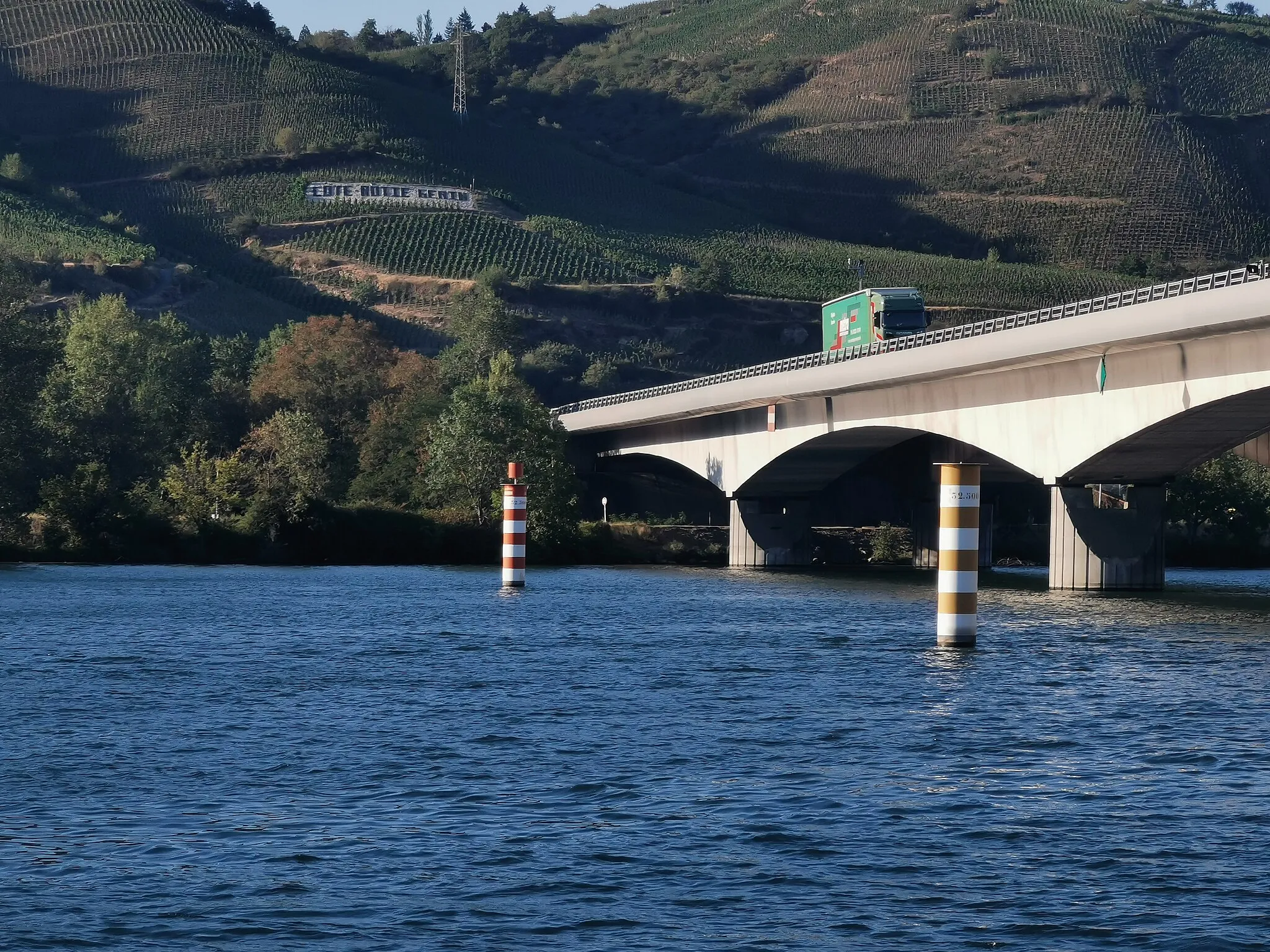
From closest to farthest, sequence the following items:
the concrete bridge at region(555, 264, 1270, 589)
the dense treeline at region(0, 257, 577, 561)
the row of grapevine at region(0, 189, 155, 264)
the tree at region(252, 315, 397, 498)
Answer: the concrete bridge at region(555, 264, 1270, 589) < the dense treeline at region(0, 257, 577, 561) < the tree at region(252, 315, 397, 498) < the row of grapevine at region(0, 189, 155, 264)

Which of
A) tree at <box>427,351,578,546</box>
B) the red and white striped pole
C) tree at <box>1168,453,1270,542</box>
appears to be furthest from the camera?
tree at <box>1168,453,1270,542</box>

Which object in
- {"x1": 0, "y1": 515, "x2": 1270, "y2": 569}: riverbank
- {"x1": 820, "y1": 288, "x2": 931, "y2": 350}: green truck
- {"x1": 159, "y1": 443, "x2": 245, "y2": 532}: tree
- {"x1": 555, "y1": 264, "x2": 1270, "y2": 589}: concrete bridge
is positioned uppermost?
{"x1": 820, "y1": 288, "x2": 931, "y2": 350}: green truck

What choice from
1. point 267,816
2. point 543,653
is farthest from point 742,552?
A: point 267,816

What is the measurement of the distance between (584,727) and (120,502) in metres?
55.8

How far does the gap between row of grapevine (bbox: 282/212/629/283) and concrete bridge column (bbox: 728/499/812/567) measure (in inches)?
3911

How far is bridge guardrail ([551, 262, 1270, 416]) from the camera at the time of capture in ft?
170

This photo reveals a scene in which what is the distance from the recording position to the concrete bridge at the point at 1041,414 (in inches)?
2052

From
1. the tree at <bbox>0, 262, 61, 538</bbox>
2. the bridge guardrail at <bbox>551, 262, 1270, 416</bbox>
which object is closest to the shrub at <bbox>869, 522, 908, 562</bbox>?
the bridge guardrail at <bbox>551, 262, 1270, 416</bbox>

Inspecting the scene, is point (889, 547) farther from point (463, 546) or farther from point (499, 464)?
point (463, 546)

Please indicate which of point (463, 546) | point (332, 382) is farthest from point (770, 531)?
point (332, 382)

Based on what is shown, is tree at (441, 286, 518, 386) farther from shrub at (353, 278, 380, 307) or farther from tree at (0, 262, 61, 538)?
tree at (0, 262, 61, 538)

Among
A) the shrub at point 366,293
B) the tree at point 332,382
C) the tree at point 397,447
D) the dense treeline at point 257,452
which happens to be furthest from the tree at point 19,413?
the shrub at point 366,293

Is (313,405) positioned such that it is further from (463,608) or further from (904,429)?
(463,608)

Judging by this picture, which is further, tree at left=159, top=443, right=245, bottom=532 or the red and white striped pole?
→ tree at left=159, top=443, right=245, bottom=532
